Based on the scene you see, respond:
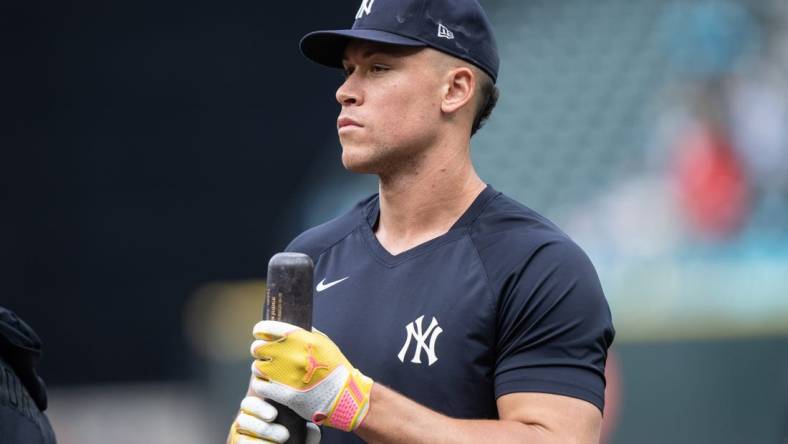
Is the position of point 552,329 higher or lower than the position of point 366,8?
lower

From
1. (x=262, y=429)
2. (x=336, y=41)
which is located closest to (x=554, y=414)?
(x=262, y=429)

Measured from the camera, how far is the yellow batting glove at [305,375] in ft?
7.95

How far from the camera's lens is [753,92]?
29.1 ft

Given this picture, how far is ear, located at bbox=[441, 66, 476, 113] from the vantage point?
10.0 feet

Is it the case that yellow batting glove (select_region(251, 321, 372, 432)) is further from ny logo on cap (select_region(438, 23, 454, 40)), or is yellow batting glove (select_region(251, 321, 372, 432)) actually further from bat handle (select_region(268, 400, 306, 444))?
ny logo on cap (select_region(438, 23, 454, 40))

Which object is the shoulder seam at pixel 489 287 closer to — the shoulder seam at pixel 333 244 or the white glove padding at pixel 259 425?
the shoulder seam at pixel 333 244

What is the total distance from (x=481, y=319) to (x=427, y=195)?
39 centimetres

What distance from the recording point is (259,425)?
8.01 feet

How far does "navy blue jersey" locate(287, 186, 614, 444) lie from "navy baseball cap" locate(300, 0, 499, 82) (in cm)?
37

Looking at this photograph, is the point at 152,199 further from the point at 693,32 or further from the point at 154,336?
the point at 693,32

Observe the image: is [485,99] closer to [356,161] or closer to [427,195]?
[427,195]

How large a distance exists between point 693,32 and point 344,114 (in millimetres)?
6823

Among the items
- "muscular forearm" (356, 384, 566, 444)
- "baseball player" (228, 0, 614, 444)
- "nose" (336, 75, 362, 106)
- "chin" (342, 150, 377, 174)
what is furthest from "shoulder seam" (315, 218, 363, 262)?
"muscular forearm" (356, 384, 566, 444)

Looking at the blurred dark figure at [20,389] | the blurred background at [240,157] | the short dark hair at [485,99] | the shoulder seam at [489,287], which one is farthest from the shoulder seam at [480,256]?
the blurred background at [240,157]
